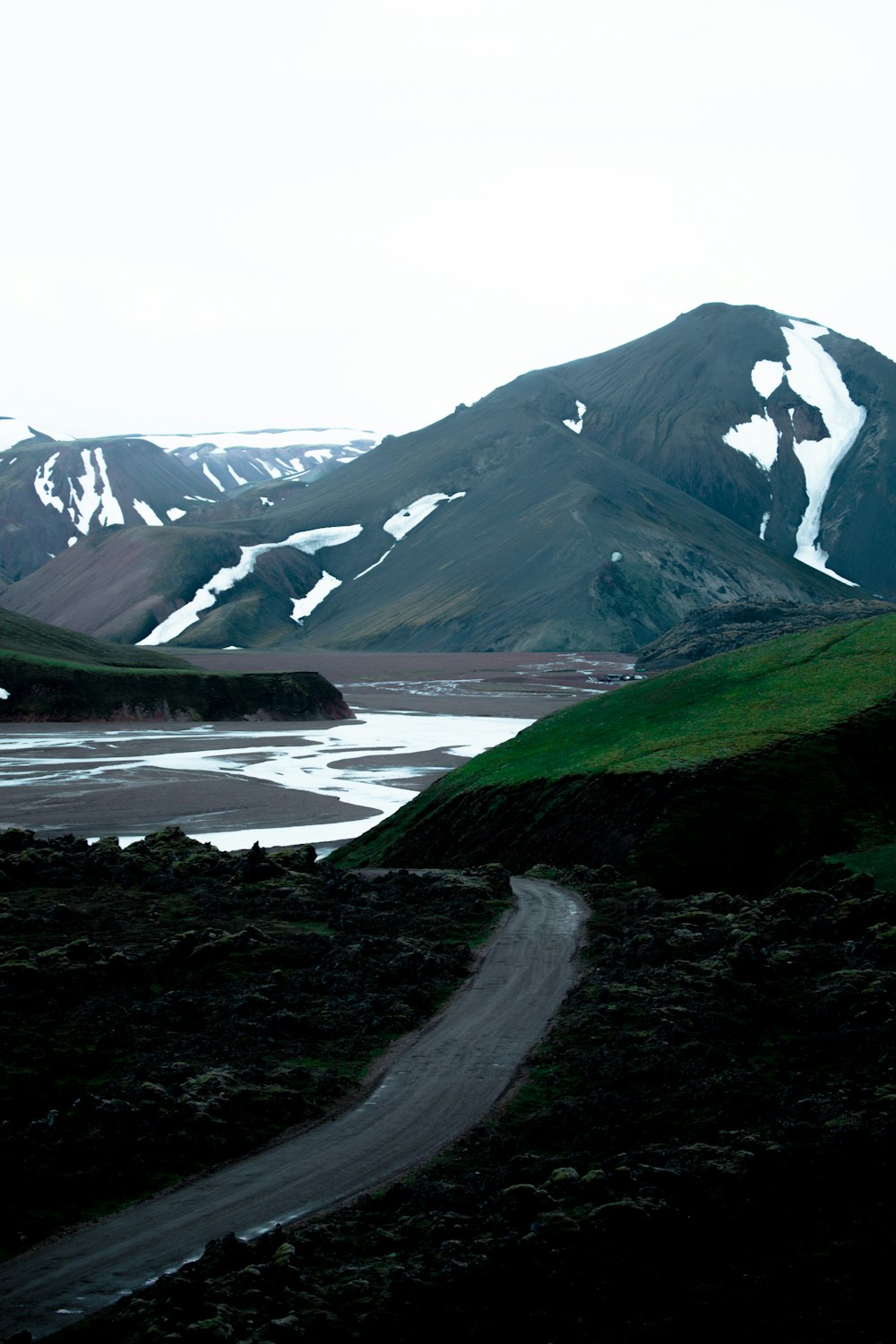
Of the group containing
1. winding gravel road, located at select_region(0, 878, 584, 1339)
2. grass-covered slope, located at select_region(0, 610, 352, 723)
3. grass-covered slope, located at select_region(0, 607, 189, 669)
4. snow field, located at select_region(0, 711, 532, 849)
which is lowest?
snow field, located at select_region(0, 711, 532, 849)

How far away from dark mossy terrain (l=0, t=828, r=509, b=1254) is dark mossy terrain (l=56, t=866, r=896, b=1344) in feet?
11.2

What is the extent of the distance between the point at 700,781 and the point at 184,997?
2368cm

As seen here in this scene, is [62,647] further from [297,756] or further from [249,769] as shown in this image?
[249,769]

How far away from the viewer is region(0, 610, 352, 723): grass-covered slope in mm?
114444

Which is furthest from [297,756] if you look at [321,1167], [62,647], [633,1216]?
[633,1216]

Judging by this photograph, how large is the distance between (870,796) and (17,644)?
109 meters

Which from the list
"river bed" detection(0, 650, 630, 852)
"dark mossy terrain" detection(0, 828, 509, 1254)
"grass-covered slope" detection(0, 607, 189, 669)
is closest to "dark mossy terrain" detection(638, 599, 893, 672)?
"river bed" detection(0, 650, 630, 852)

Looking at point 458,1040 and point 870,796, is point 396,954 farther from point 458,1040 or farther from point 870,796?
point 870,796

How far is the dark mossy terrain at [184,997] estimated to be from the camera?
1775 cm

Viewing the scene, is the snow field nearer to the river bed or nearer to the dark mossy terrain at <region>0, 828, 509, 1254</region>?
the river bed

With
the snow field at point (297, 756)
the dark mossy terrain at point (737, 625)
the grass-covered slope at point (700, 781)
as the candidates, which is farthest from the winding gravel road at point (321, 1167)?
the dark mossy terrain at point (737, 625)

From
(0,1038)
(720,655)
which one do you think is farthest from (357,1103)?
(720,655)

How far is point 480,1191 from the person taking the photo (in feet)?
52.5

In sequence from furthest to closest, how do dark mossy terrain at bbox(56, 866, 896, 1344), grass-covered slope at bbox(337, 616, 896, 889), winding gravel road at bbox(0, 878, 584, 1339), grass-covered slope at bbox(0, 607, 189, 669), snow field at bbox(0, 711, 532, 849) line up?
grass-covered slope at bbox(0, 607, 189, 669) → snow field at bbox(0, 711, 532, 849) → grass-covered slope at bbox(337, 616, 896, 889) → winding gravel road at bbox(0, 878, 584, 1339) → dark mossy terrain at bbox(56, 866, 896, 1344)
